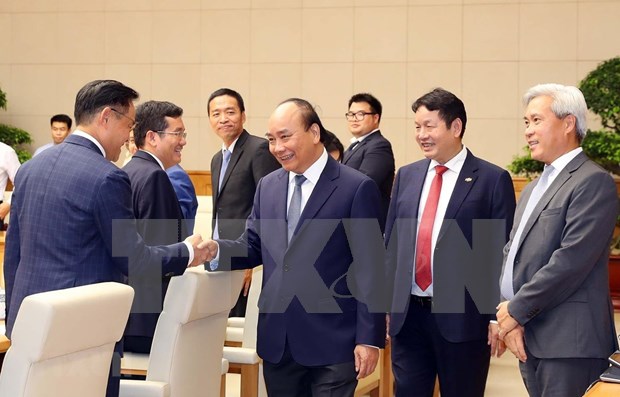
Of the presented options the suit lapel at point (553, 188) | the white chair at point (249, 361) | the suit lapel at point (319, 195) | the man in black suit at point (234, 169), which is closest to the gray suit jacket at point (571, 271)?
the suit lapel at point (553, 188)

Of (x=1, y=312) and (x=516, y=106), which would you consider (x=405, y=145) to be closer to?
(x=516, y=106)

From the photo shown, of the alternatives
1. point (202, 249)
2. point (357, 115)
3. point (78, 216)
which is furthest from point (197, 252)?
point (357, 115)

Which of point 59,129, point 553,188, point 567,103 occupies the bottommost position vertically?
point 553,188

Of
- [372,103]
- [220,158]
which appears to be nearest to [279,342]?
[220,158]

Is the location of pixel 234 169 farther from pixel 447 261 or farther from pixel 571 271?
pixel 571 271

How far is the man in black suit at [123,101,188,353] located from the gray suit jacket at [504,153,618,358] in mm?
1438

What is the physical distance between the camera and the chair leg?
445 cm

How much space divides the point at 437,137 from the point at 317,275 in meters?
0.84

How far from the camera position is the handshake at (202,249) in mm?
3773

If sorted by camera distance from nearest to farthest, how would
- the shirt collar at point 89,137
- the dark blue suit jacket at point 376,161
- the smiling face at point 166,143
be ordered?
the shirt collar at point 89,137
the smiling face at point 166,143
the dark blue suit jacket at point 376,161

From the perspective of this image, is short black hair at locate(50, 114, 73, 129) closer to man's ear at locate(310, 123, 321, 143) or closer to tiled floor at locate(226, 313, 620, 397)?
tiled floor at locate(226, 313, 620, 397)

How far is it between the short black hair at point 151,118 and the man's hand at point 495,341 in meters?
1.78

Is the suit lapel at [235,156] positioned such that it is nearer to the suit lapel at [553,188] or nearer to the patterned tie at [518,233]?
the patterned tie at [518,233]

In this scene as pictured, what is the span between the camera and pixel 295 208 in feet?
12.0
